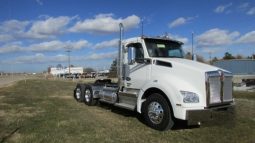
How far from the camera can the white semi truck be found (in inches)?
368

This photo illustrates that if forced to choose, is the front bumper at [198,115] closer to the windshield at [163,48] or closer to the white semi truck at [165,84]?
the white semi truck at [165,84]

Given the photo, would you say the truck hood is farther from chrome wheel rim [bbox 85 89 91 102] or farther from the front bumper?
chrome wheel rim [bbox 85 89 91 102]

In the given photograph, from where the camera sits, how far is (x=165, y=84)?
990cm

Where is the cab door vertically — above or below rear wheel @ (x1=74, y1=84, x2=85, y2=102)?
above

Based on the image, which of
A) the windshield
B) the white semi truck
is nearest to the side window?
the white semi truck

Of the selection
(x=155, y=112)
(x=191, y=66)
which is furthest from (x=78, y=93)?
(x=191, y=66)

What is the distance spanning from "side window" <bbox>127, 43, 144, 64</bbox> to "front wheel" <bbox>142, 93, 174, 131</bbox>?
1.69 m

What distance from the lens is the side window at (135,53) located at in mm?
11562

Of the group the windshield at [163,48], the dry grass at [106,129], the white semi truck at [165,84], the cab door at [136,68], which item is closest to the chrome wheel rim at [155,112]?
the white semi truck at [165,84]

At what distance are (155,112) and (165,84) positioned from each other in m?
0.87

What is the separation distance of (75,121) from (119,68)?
9.02ft

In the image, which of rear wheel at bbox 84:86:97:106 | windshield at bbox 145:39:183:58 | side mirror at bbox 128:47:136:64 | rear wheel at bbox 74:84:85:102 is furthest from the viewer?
rear wheel at bbox 74:84:85:102

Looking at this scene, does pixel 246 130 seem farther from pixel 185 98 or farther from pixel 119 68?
pixel 119 68

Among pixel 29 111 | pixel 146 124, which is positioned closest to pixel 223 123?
pixel 146 124
